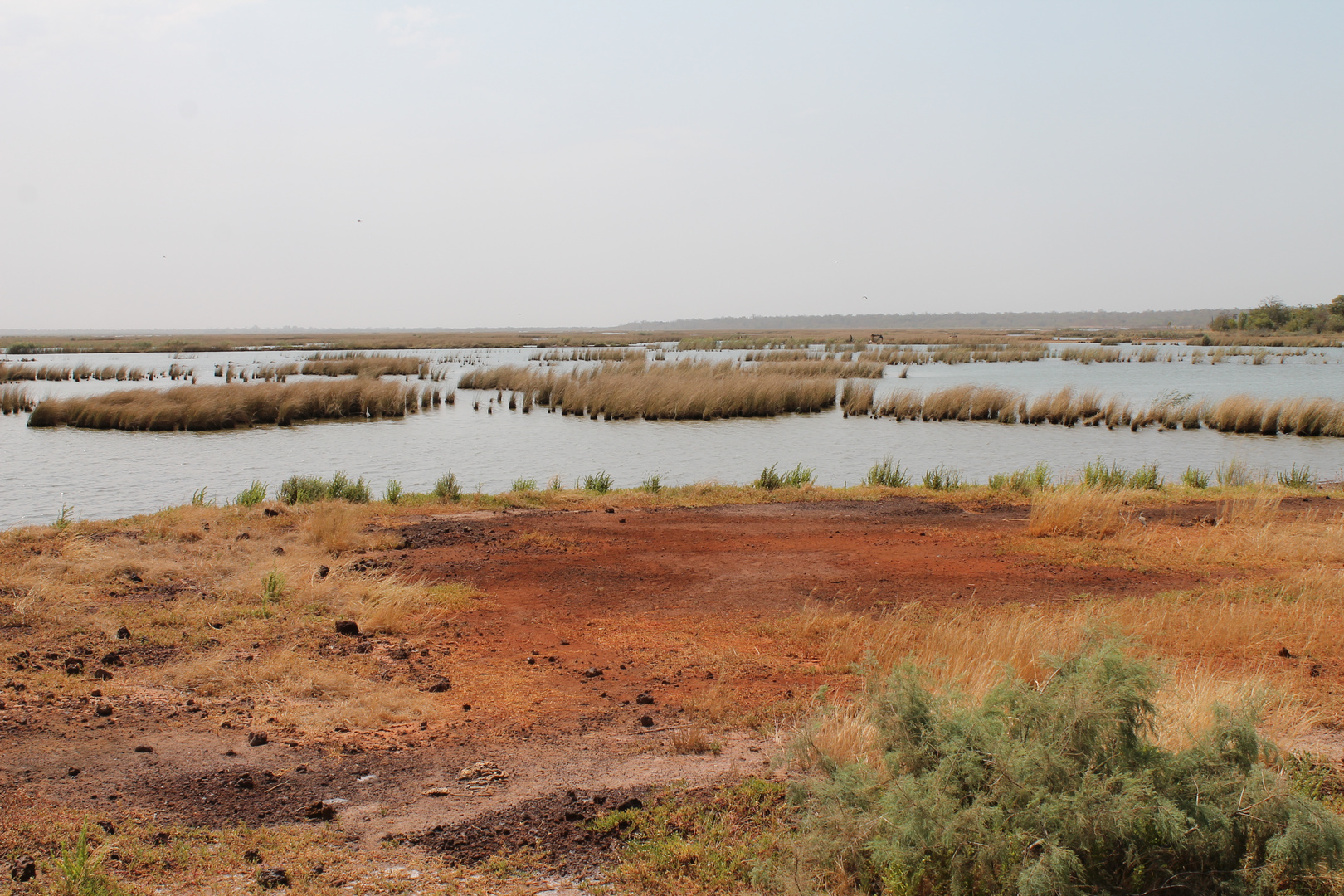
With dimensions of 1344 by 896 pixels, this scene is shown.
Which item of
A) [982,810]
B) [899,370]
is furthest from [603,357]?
[982,810]

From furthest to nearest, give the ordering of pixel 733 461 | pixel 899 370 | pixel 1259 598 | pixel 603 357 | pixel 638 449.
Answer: pixel 603 357, pixel 899 370, pixel 638 449, pixel 733 461, pixel 1259 598

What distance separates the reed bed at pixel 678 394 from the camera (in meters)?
31.2

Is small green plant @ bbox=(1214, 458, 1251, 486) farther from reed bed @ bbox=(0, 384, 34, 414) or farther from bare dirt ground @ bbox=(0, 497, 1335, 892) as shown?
reed bed @ bbox=(0, 384, 34, 414)

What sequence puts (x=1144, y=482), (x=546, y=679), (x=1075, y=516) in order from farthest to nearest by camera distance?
(x=1144, y=482), (x=1075, y=516), (x=546, y=679)

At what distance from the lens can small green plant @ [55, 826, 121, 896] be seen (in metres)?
3.43

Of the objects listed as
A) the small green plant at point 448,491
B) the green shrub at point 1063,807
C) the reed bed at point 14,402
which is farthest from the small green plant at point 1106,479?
the reed bed at point 14,402

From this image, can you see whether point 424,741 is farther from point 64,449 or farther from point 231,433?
point 231,433

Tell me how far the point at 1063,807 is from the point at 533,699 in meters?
3.75

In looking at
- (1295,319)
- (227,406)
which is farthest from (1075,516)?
(1295,319)

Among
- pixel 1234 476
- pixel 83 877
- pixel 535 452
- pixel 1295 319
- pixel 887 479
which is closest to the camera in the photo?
pixel 83 877

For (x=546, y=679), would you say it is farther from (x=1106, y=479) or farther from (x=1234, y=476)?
(x=1234, y=476)

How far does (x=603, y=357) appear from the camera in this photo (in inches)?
2324

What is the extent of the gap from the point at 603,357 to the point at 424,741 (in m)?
54.3

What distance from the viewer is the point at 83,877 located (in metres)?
3.47
